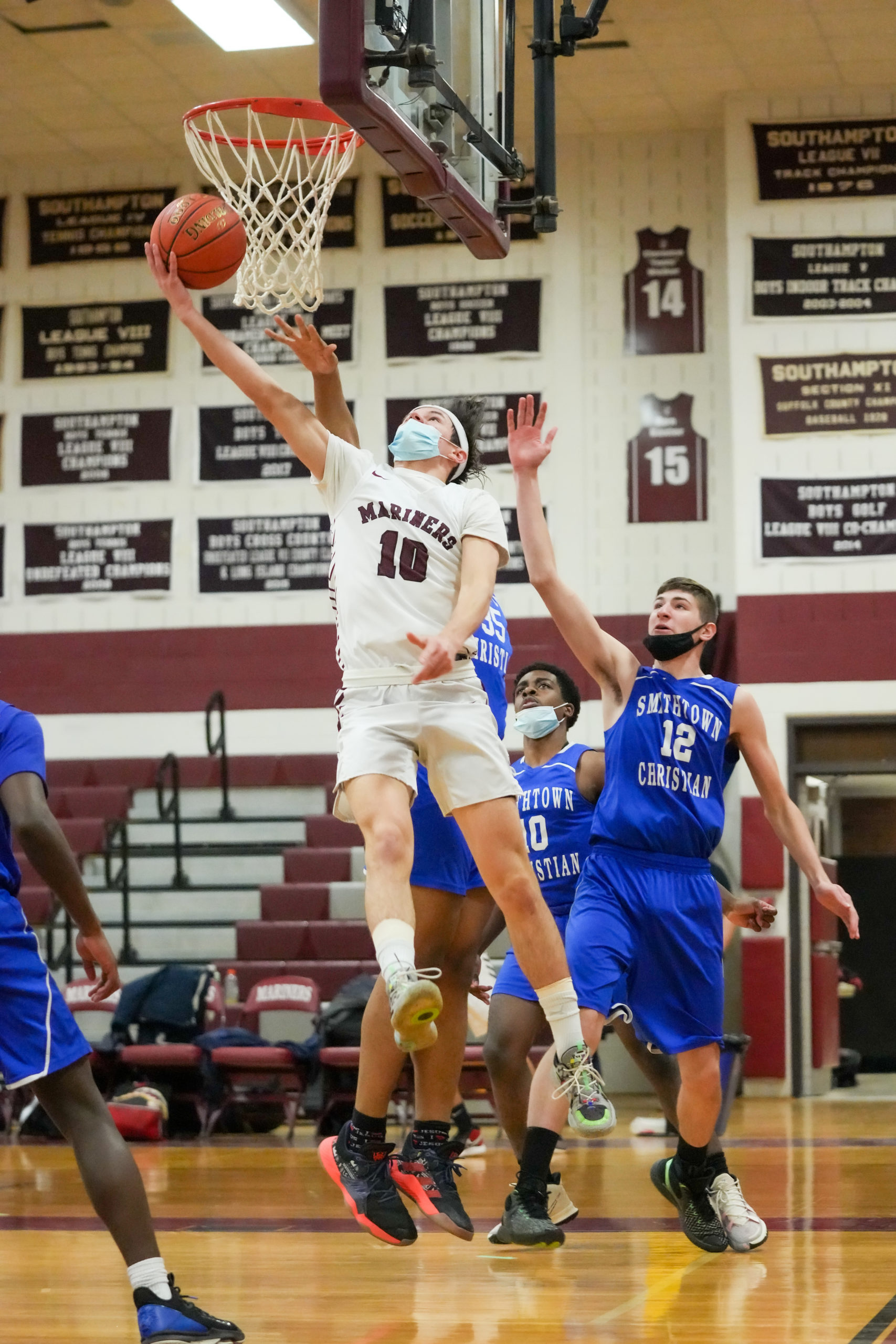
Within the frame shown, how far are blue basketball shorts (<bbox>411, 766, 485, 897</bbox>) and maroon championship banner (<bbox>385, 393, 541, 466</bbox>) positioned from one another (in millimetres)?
8440

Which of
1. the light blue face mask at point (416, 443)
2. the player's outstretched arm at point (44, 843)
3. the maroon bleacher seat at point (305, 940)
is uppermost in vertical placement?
the light blue face mask at point (416, 443)

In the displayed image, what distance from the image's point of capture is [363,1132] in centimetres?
505

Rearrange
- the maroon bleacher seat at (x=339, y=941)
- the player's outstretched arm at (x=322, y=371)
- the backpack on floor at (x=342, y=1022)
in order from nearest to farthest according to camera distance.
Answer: the player's outstretched arm at (x=322, y=371) → the backpack on floor at (x=342, y=1022) → the maroon bleacher seat at (x=339, y=941)

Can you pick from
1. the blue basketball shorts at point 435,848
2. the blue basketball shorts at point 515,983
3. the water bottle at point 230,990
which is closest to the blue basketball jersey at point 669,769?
the blue basketball shorts at point 435,848

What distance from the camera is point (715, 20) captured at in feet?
39.8

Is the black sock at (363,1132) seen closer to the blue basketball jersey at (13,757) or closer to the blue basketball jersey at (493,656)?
the blue basketball jersey at (493,656)

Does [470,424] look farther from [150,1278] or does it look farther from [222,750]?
[222,750]

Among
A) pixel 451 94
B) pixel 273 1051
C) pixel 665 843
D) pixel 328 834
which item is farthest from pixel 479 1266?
pixel 328 834

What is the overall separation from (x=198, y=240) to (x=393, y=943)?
2.38 m

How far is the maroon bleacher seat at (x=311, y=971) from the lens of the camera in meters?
11.3

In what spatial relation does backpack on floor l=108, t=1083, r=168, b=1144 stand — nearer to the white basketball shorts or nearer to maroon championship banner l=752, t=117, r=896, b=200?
the white basketball shorts

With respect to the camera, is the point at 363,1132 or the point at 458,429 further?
the point at 458,429

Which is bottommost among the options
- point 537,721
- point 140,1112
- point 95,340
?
point 140,1112

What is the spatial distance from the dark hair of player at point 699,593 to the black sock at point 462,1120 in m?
4.04
